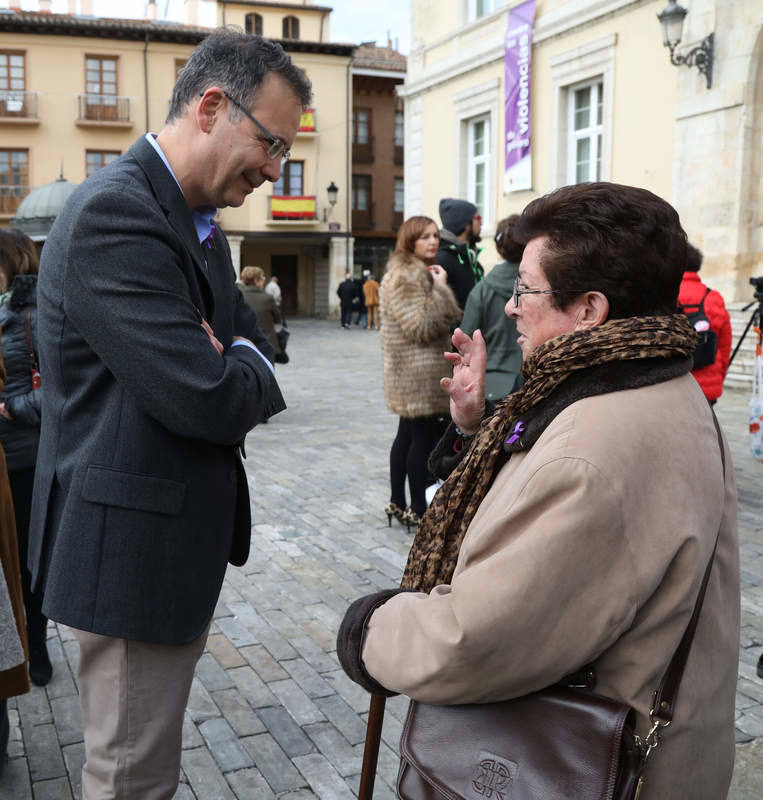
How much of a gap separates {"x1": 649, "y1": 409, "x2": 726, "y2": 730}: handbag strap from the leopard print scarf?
36 centimetres

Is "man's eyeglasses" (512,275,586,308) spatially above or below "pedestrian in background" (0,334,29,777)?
above

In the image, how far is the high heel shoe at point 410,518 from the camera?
5.59 meters

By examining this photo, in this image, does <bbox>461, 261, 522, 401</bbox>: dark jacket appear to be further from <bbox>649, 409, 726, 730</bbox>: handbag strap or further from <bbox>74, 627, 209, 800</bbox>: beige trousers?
<bbox>649, 409, 726, 730</bbox>: handbag strap

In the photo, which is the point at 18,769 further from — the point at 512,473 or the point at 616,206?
the point at 616,206

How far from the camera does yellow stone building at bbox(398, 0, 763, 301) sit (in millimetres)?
12844

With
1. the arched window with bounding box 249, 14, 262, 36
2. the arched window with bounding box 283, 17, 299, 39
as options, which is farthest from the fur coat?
the arched window with bounding box 283, 17, 299, 39

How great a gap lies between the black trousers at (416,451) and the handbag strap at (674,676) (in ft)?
12.8

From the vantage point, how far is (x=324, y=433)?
923cm

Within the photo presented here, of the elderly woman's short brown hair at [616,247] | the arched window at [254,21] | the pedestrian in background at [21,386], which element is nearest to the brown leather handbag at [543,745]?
the elderly woman's short brown hair at [616,247]

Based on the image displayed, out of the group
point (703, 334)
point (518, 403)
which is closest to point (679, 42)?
point (703, 334)

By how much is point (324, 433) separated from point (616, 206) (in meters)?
7.78

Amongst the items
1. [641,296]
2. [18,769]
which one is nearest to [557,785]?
[641,296]

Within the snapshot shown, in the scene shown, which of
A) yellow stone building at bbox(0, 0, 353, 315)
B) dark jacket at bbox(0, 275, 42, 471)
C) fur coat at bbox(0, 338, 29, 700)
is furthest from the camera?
yellow stone building at bbox(0, 0, 353, 315)

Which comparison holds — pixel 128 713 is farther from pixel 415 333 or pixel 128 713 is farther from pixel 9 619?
pixel 415 333
